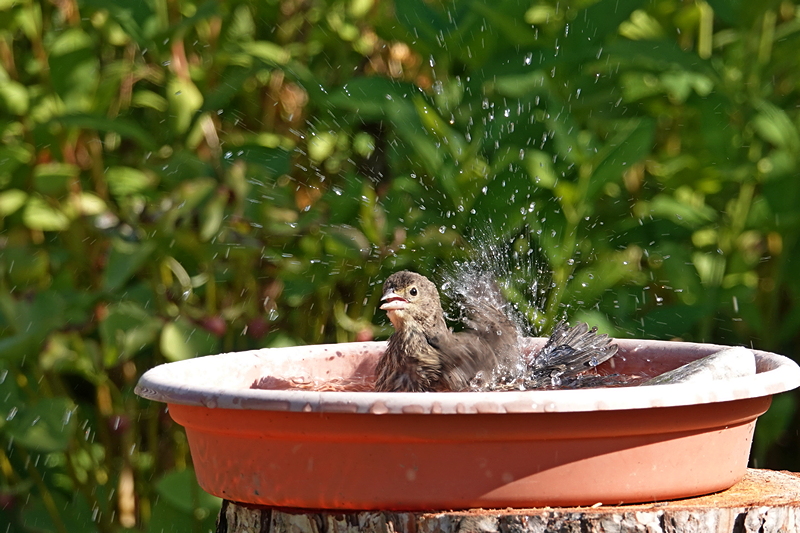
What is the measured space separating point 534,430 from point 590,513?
0.16 m

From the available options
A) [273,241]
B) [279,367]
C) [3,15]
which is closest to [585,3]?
[273,241]

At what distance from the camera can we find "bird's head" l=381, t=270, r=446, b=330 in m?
2.04

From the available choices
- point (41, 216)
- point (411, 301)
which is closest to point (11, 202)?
point (41, 216)

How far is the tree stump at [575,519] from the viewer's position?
1382 mm

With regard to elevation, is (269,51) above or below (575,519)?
below

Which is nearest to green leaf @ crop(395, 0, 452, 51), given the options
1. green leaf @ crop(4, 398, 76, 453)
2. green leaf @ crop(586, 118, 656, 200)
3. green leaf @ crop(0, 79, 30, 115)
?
green leaf @ crop(586, 118, 656, 200)

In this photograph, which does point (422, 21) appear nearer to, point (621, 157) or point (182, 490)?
point (621, 157)

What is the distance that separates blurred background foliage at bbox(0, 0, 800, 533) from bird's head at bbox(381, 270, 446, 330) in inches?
14.2

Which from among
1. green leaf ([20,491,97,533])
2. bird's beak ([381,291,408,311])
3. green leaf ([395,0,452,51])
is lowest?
green leaf ([20,491,97,533])

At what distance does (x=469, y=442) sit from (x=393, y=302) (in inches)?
28.5

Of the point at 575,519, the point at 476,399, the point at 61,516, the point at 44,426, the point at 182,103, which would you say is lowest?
the point at 61,516

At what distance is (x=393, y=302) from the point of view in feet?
6.70

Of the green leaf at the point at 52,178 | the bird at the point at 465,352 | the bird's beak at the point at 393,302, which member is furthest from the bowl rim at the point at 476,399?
the green leaf at the point at 52,178

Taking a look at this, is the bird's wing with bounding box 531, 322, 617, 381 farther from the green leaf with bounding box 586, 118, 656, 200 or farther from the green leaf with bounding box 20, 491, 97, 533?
the green leaf with bounding box 20, 491, 97, 533
